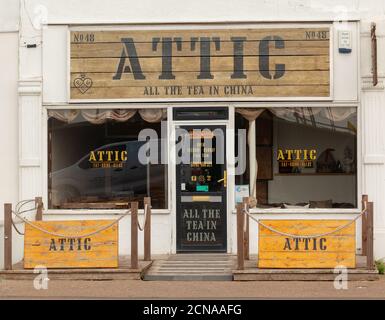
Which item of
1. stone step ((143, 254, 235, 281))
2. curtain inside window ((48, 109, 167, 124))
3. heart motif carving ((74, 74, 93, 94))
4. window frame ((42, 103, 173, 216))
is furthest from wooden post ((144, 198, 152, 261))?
heart motif carving ((74, 74, 93, 94))

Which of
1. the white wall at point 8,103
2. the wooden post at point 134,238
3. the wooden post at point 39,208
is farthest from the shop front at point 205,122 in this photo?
the wooden post at point 134,238

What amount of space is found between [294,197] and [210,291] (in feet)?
11.8

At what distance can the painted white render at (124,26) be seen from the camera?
42.0 ft

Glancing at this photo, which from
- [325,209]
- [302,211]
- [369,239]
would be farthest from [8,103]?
[369,239]

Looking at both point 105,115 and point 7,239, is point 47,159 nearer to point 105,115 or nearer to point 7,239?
point 105,115

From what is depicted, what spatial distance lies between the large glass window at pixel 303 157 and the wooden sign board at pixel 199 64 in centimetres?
41

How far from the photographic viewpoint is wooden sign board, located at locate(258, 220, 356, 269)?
1077cm

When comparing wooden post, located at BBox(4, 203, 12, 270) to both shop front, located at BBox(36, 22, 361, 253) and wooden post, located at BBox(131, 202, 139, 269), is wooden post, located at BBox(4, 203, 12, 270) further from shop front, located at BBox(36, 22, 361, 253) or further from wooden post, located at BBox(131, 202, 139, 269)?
shop front, located at BBox(36, 22, 361, 253)

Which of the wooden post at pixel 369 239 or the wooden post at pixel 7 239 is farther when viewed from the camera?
the wooden post at pixel 7 239

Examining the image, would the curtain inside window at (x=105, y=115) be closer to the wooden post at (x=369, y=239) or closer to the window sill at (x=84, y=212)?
the window sill at (x=84, y=212)

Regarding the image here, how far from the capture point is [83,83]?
13.1m

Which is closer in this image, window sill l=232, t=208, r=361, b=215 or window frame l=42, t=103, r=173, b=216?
window sill l=232, t=208, r=361, b=215

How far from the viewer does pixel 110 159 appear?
13328 millimetres

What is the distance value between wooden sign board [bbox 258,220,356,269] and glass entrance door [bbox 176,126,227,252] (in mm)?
2196
